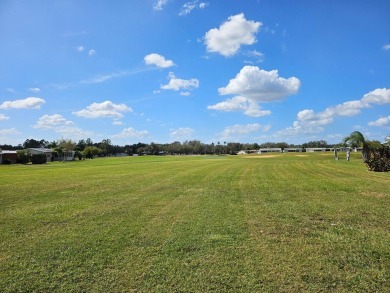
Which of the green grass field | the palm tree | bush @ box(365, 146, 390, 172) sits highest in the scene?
the palm tree

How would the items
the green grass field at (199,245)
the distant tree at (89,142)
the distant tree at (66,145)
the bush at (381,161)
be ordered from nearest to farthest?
Answer: the green grass field at (199,245) → the bush at (381,161) → the distant tree at (66,145) → the distant tree at (89,142)

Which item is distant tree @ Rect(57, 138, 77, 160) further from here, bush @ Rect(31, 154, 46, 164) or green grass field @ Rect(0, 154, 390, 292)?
green grass field @ Rect(0, 154, 390, 292)

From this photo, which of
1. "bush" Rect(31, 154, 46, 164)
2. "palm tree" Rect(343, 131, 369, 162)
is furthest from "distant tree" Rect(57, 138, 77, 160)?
"palm tree" Rect(343, 131, 369, 162)

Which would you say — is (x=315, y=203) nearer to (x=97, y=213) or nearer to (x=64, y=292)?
(x=97, y=213)

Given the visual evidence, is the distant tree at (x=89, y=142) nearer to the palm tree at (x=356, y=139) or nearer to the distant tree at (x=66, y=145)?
the distant tree at (x=66, y=145)

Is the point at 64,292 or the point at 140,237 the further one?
the point at 140,237

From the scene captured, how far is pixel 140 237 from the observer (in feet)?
23.3

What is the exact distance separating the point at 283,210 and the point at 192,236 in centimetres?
382

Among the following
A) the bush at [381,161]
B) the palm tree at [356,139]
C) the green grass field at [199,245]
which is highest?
the palm tree at [356,139]

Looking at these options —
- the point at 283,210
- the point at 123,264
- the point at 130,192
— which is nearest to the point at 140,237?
the point at 123,264

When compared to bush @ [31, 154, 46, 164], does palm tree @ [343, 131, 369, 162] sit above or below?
above

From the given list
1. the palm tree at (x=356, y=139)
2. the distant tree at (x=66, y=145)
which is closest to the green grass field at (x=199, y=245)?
the palm tree at (x=356, y=139)

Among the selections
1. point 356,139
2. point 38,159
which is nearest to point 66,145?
point 38,159

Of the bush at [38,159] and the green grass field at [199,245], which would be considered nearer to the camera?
the green grass field at [199,245]
